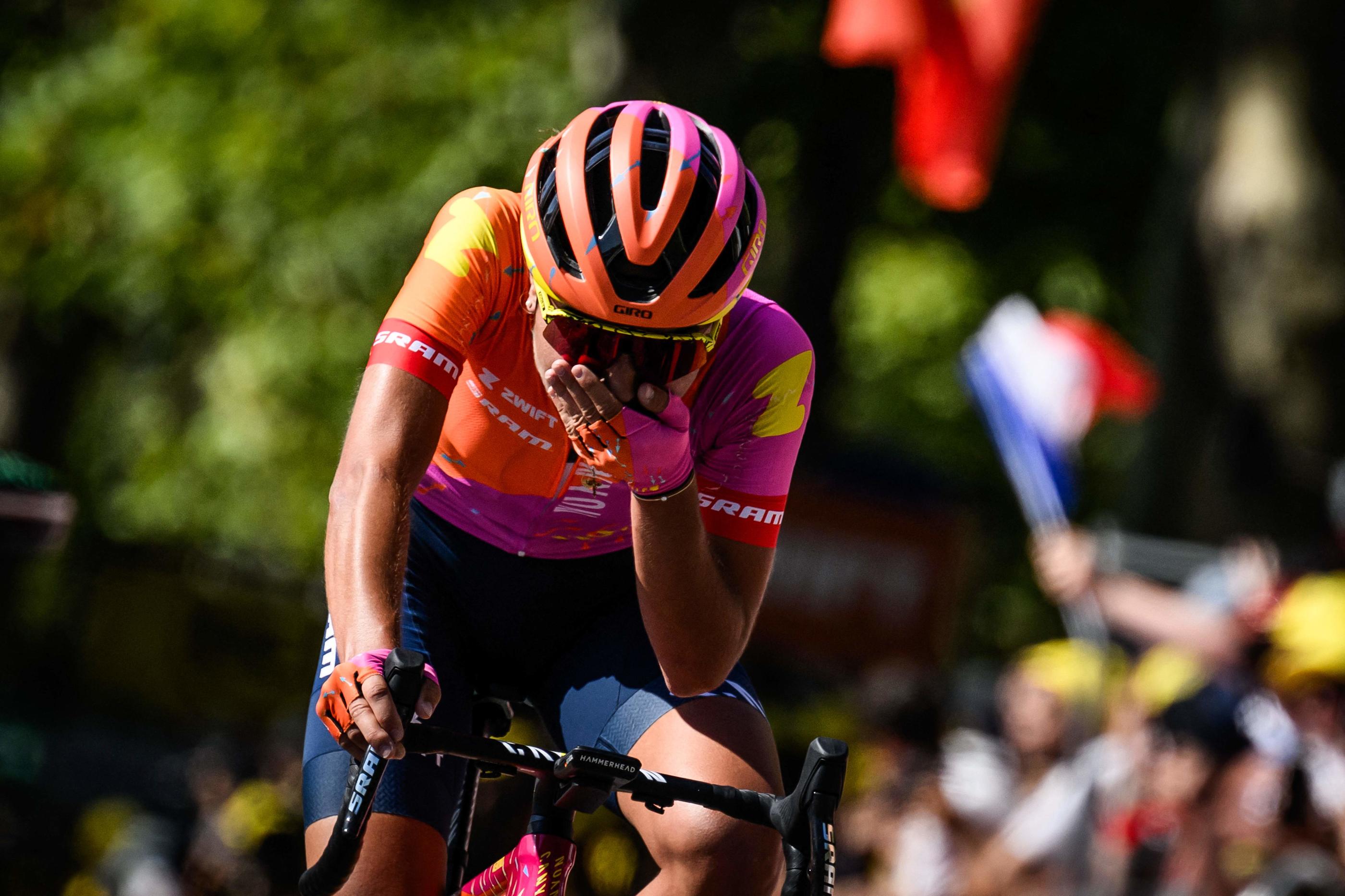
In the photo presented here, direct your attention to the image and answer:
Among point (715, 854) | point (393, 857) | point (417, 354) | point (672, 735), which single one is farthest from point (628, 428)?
point (393, 857)

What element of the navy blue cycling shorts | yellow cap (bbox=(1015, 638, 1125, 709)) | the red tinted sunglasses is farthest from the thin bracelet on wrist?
yellow cap (bbox=(1015, 638, 1125, 709))

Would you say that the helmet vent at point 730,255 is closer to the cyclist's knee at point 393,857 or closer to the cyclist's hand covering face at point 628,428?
the cyclist's hand covering face at point 628,428

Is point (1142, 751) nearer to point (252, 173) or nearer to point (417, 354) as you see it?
point (417, 354)

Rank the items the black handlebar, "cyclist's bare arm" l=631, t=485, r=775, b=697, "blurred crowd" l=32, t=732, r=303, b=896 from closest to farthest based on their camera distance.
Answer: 1. the black handlebar
2. "cyclist's bare arm" l=631, t=485, r=775, b=697
3. "blurred crowd" l=32, t=732, r=303, b=896

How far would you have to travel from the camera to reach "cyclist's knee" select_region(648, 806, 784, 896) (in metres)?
2.89

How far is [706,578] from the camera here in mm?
2922

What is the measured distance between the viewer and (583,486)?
10.7 feet

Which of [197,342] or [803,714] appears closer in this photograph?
[803,714]

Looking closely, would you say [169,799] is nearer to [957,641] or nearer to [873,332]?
[957,641]

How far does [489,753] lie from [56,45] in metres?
14.7

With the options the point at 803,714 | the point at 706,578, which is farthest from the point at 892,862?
the point at 706,578

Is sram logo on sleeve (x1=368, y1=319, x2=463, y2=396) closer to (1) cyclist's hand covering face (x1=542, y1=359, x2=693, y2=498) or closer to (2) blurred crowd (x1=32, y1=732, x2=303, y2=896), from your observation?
(1) cyclist's hand covering face (x1=542, y1=359, x2=693, y2=498)

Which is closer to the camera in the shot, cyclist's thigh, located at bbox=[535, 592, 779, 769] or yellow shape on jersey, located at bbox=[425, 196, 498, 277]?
yellow shape on jersey, located at bbox=[425, 196, 498, 277]

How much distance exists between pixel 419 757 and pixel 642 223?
1156mm
